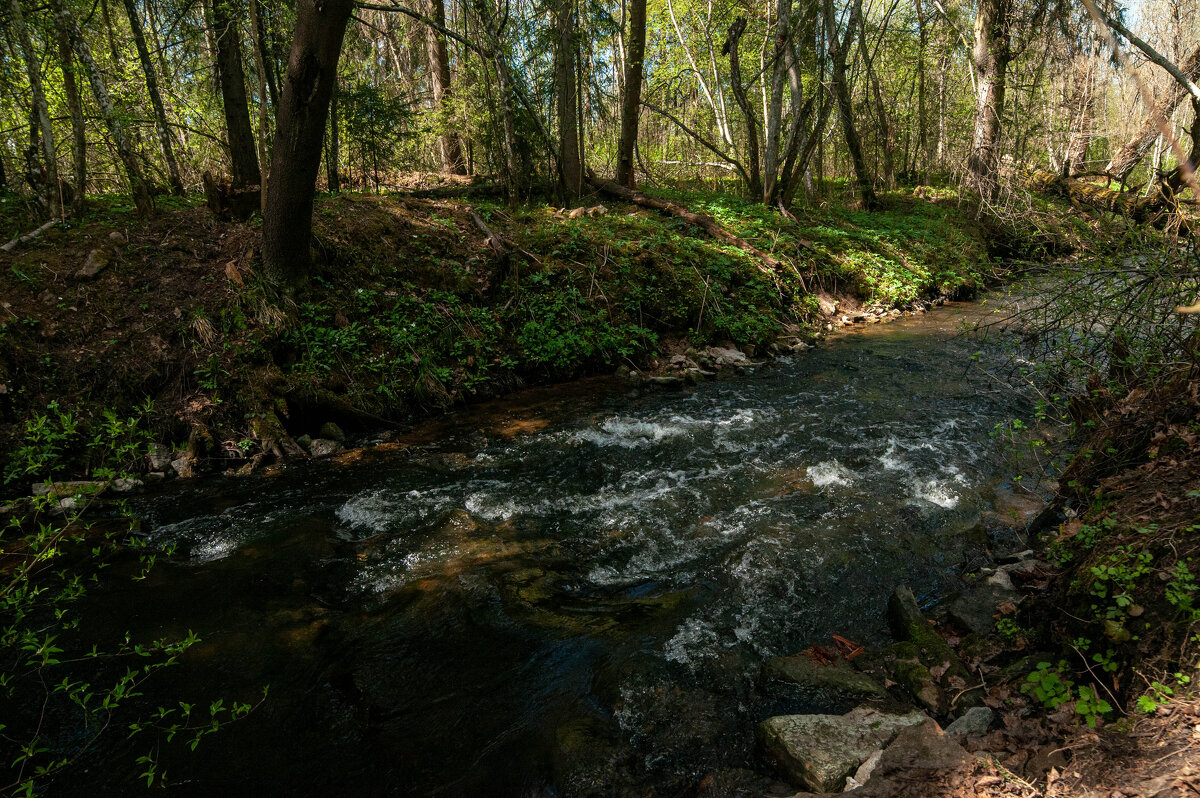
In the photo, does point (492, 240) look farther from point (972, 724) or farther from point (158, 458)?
point (972, 724)

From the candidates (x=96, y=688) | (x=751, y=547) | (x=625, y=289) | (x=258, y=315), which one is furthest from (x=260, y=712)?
(x=625, y=289)

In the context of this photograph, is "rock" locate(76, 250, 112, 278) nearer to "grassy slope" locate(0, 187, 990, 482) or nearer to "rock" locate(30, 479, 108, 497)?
"grassy slope" locate(0, 187, 990, 482)

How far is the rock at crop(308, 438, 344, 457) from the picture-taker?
20.4 feet

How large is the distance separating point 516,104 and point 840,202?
1179 centimetres

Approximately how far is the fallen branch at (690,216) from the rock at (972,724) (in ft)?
30.5

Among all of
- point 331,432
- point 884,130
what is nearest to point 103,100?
point 331,432

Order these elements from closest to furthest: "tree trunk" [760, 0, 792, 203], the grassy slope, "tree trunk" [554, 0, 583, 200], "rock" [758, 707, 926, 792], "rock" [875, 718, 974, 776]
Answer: "rock" [875, 718, 974, 776], "rock" [758, 707, 926, 792], the grassy slope, "tree trunk" [554, 0, 583, 200], "tree trunk" [760, 0, 792, 203]

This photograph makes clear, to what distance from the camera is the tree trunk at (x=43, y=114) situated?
7141 mm

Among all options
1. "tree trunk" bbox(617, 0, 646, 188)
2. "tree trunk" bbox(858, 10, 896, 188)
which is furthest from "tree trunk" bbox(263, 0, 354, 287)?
"tree trunk" bbox(858, 10, 896, 188)

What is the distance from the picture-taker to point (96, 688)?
3125mm

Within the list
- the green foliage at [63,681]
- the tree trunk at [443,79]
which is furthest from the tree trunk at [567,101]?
the green foliage at [63,681]

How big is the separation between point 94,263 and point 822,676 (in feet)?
28.3

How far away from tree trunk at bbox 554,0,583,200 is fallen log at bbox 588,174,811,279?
3.04ft

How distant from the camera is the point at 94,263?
703cm
